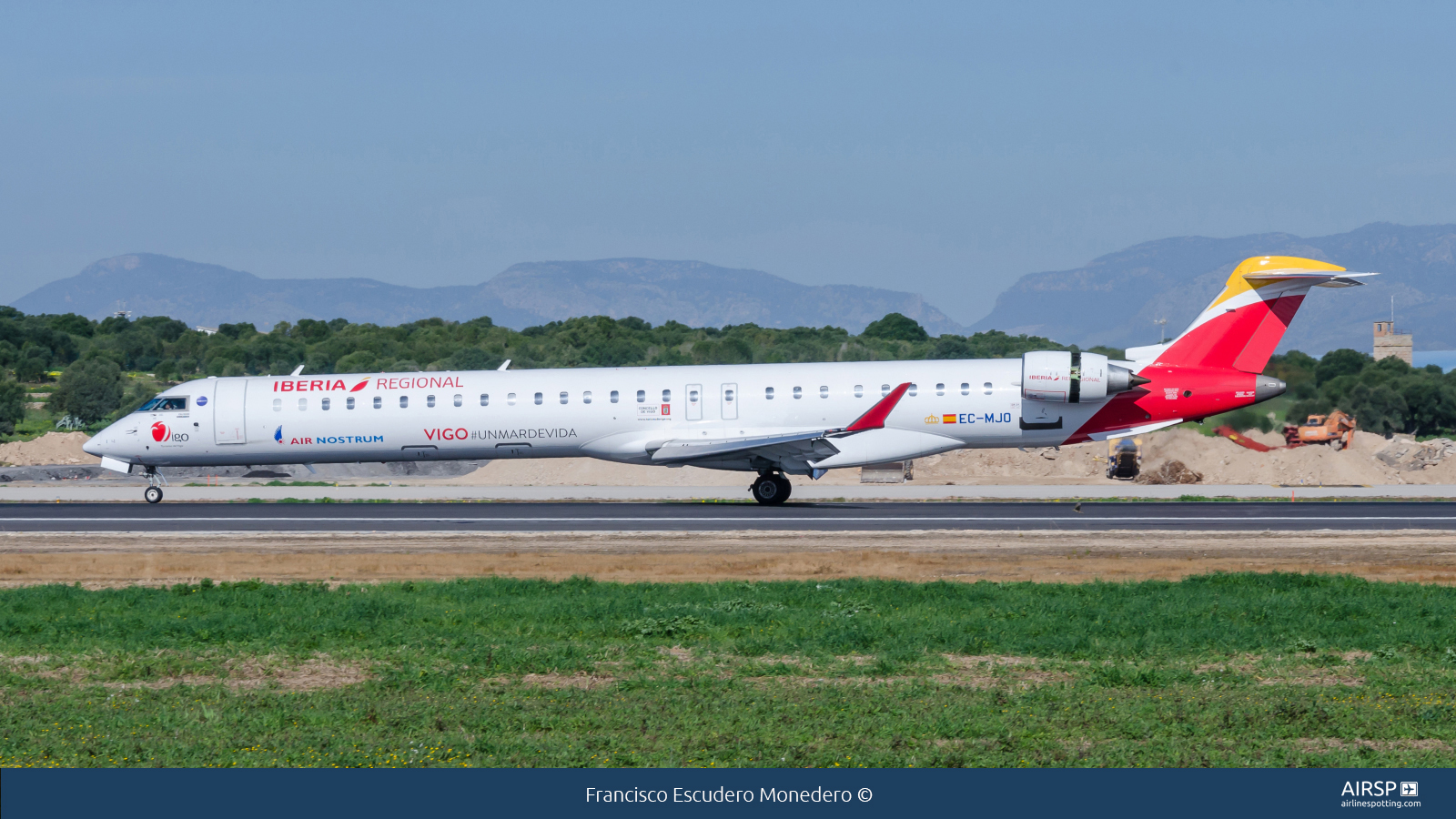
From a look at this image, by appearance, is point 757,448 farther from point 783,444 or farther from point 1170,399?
point 1170,399

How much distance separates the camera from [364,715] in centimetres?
1073

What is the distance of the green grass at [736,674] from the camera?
31.9ft

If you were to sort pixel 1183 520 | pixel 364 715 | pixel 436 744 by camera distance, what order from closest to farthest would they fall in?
pixel 436 744 < pixel 364 715 < pixel 1183 520

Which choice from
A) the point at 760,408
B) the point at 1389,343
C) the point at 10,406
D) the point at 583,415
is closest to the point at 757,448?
the point at 760,408

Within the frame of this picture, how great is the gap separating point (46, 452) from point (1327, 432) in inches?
1889

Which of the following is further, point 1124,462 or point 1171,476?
point 1124,462

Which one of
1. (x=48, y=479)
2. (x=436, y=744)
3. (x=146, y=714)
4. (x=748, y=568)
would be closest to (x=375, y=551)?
(x=748, y=568)

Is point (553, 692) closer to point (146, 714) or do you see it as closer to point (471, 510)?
point (146, 714)

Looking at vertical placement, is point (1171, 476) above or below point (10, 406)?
below

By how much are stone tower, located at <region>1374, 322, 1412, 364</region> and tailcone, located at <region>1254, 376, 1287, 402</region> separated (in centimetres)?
5977

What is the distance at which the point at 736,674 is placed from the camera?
12352 mm

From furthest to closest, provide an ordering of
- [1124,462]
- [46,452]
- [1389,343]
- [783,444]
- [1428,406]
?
1. [1389,343]
2. [1428,406]
3. [46,452]
4. [1124,462]
5. [783,444]

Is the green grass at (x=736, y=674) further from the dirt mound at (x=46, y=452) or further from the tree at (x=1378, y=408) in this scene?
the tree at (x=1378, y=408)

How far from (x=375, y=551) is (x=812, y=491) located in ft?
53.0
